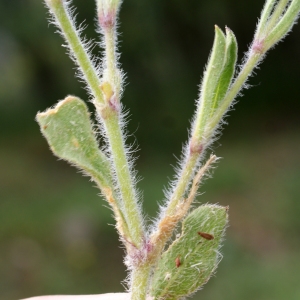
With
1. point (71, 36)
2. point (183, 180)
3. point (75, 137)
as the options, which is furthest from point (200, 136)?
point (71, 36)

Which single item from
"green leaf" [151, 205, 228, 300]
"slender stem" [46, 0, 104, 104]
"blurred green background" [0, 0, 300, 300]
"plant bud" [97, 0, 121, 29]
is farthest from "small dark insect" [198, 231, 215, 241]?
"blurred green background" [0, 0, 300, 300]

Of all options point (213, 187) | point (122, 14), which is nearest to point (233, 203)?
point (213, 187)

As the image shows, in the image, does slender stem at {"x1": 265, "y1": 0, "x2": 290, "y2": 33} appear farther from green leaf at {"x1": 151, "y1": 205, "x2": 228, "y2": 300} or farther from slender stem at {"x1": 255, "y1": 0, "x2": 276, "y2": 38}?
green leaf at {"x1": 151, "y1": 205, "x2": 228, "y2": 300}

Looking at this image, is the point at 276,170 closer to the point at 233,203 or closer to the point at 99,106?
the point at 233,203

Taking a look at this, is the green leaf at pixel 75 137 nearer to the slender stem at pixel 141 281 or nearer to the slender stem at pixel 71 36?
the slender stem at pixel 71 36

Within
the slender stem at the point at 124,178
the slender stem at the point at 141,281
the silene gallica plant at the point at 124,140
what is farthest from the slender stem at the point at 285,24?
the slender stem at the point at 141,281
